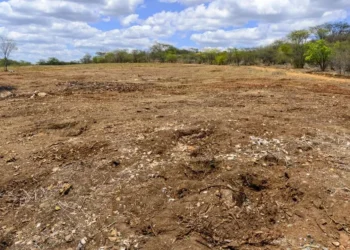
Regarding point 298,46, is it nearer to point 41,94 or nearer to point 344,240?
point 41,94

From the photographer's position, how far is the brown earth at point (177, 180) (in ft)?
10.2

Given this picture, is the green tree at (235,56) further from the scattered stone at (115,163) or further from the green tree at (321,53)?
the scattered stone at (115,163)

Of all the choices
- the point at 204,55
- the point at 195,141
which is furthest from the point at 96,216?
the point at 204,55

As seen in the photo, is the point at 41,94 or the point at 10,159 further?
the point at 41,94

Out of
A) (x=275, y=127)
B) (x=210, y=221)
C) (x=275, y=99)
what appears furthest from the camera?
(x=275, y=99)

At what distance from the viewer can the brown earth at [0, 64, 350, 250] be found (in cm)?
309

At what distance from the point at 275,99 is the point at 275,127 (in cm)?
277

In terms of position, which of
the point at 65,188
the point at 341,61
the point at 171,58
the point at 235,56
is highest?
the point at 171,58

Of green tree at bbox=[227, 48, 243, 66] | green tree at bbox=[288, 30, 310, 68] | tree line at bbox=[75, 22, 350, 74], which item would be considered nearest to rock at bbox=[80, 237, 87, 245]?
tree line at bbox=[75, 22, 350, 74]

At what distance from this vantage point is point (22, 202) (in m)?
3.65

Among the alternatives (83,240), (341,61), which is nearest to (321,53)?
(341,61)

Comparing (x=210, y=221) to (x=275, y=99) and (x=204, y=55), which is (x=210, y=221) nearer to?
(x=275, y=99)

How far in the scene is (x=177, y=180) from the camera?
12.7 ft

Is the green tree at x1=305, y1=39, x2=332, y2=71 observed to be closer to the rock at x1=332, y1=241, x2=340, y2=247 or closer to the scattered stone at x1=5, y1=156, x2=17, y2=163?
the rock at x1=332, y1=241, x2=340, y2=247
